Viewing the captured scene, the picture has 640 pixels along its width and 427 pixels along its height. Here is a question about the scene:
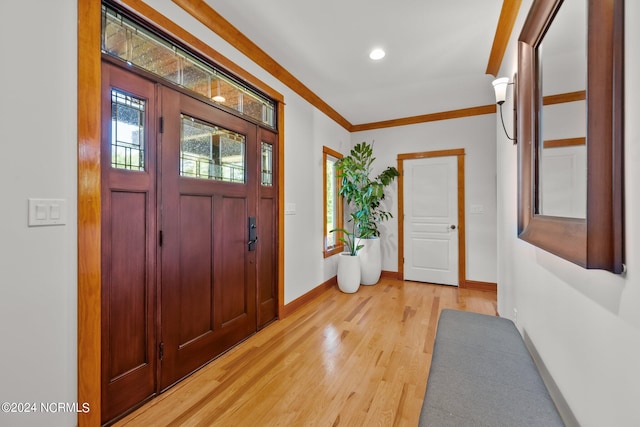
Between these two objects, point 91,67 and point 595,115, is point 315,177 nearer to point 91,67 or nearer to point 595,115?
point 91,67

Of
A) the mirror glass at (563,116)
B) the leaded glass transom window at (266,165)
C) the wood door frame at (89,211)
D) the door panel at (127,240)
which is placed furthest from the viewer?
the leaded glass transom window at (266,165)

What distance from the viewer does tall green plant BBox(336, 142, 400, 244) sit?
13.9 ft

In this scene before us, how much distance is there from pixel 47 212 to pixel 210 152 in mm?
1104

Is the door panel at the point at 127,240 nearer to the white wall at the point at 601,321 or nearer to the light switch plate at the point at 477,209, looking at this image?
the white wall at the point at 601,321

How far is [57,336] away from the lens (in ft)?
4.27

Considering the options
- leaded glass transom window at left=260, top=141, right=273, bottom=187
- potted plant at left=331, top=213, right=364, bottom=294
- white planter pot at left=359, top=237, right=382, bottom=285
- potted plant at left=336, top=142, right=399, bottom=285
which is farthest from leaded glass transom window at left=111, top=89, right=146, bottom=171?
white planter pot at left=359, top=237, right=382, bottom=285

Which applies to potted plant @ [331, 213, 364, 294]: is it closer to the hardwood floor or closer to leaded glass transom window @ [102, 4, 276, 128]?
the hardwood floor

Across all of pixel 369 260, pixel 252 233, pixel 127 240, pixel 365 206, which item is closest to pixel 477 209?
pixel 365 206

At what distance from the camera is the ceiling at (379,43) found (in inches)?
80.4

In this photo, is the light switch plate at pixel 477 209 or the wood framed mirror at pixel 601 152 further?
the light switch plate at pixel 477 209

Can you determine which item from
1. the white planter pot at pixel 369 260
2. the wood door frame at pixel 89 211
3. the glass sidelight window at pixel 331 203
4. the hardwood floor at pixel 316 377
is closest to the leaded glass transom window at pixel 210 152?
the wood door frame at pixel 89 211

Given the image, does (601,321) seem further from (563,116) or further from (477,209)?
(477,209)

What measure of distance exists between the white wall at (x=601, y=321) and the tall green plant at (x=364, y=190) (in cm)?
284

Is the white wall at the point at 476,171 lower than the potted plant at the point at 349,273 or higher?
higher
